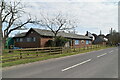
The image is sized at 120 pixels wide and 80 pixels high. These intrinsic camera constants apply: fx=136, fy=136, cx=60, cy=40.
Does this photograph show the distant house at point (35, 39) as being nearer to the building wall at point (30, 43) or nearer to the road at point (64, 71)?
the building wall at point (30, 43)

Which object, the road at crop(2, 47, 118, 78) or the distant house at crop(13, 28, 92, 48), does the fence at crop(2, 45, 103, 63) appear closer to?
the road at crop(2, 47, 118, 78)

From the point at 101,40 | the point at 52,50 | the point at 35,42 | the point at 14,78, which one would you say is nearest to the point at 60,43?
the point at 35,42

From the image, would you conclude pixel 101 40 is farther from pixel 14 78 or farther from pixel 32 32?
pixel 14 78

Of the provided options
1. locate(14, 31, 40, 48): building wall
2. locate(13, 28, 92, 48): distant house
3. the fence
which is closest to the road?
the fence

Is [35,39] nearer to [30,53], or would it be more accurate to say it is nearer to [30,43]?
[30,43]

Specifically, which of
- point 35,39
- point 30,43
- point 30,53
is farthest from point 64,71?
point 30,43

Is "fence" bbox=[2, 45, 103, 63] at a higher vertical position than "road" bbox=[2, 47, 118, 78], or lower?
higher

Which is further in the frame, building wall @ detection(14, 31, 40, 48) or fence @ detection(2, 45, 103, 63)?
building wall @ detection(14, 31, 40, 48)

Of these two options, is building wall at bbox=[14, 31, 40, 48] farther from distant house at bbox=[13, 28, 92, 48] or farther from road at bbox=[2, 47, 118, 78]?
road at bbox=[2, 47, 118, 78]

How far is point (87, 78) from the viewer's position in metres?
6.77

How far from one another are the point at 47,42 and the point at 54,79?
27.3 m

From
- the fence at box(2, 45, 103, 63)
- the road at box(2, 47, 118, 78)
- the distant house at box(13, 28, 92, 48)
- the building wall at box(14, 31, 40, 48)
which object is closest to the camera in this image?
the road at box(2, 47, 118, 78)

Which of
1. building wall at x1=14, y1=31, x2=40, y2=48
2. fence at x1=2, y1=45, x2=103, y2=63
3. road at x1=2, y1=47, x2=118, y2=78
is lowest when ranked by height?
road at x1=2, y1=47, x2=118, y2=78

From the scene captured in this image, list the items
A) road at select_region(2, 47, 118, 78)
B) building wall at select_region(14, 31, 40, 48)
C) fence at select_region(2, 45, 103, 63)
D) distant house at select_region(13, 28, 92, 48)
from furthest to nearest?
building wall at select_region(14, 31, 40, 48) → distant house at select_region(13, 28, 92, 48) → fence at select_region(2, 45, 103, 63) → road at select_region(2, 47, 118, 78)
